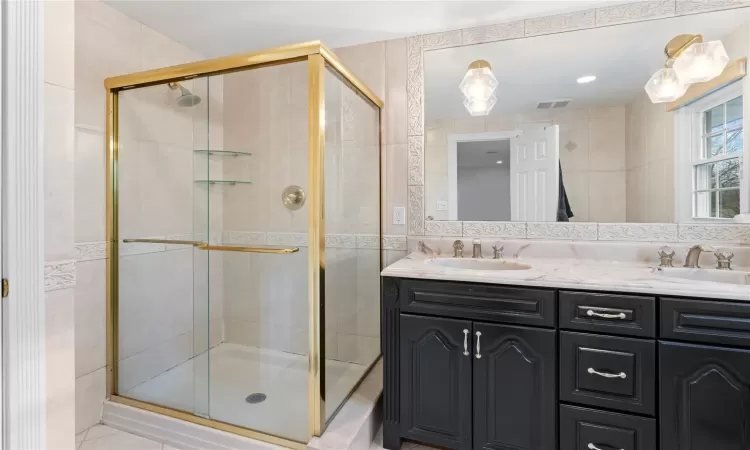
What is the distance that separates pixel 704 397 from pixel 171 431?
2.16 meters

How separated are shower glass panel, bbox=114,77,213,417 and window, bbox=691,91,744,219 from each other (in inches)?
96.4

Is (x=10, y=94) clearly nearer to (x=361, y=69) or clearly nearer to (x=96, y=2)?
(x=96, y=2)

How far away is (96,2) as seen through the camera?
5.82 feet

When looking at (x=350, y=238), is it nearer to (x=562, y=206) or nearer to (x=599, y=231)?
(x=562, y=206)

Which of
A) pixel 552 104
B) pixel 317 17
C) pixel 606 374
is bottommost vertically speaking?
pixel 606 374

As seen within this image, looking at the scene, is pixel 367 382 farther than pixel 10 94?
Yes

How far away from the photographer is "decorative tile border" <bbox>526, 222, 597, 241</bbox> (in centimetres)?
183

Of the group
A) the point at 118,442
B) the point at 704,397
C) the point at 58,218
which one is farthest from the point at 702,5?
the point at 118,442

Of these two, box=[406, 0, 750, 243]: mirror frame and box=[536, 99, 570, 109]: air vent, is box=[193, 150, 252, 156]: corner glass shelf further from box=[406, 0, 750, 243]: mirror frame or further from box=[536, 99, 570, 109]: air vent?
box=[536, 99, 570, 109]: air vent

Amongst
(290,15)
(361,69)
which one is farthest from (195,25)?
(361,69)

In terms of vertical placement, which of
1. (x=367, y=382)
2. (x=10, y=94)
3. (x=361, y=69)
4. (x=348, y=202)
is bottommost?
(x=367, y=382)

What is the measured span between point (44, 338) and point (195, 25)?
1.81 meters

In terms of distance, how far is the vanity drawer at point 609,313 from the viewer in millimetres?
1226

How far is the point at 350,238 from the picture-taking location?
1.80 meters
